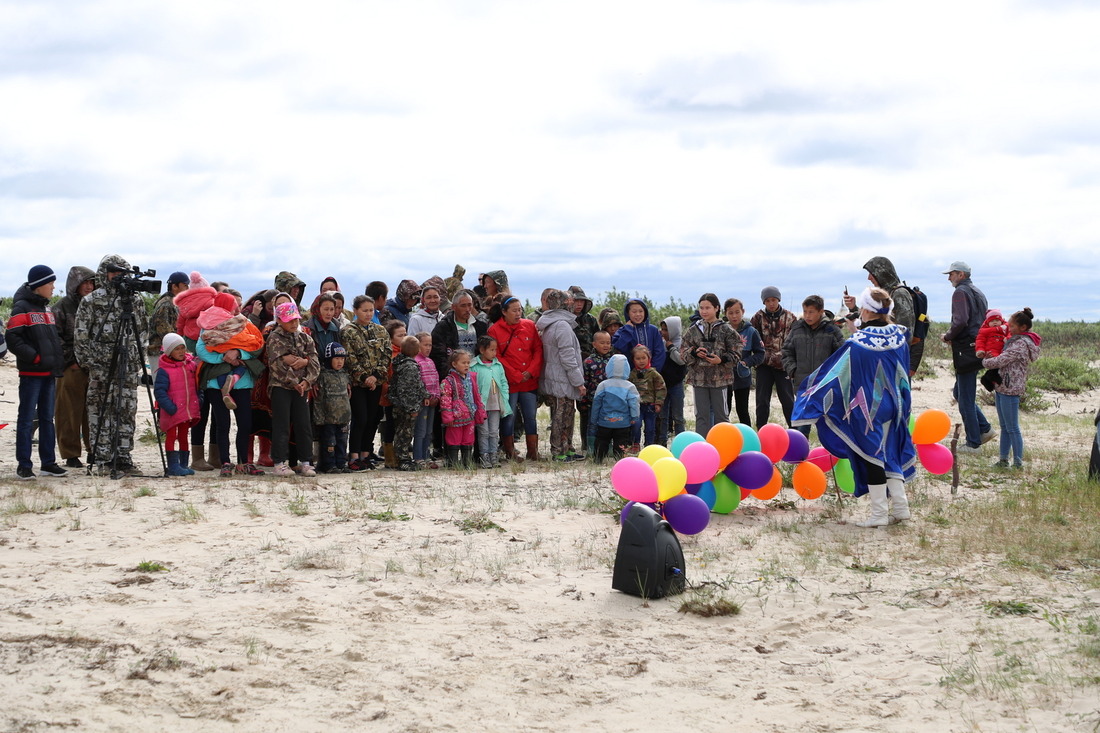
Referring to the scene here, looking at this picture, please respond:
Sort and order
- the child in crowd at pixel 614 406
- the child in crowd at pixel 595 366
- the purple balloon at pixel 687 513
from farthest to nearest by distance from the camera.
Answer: the child in crowd at pixel 595 366 < the child in crowd at pixel 614 406 < the purple balloon at pixel 687 513

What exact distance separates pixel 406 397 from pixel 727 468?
12.4 feet

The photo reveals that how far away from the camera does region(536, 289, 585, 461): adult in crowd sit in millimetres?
11891

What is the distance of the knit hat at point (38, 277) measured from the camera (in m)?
9.53

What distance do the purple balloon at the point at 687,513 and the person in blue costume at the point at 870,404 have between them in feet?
4.06

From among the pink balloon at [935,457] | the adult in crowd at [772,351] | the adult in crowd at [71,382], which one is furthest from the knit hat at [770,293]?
the adult in crowd at [71,382]

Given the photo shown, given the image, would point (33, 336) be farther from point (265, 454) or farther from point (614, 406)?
point (614, 406)

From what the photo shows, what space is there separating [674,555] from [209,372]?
17.9 feet

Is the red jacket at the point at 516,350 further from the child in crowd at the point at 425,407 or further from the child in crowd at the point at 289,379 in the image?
the child in crowd at the point at 289,379

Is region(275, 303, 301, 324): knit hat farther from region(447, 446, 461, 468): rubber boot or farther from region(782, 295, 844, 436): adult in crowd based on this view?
region(782, 295, 844, 436): adult in crowd

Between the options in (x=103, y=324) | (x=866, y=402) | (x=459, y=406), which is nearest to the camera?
(x=866, y=402)

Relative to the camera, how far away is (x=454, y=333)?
37.7 ft

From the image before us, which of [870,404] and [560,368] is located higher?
[560,368]

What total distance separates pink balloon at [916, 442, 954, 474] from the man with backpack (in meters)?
1.45

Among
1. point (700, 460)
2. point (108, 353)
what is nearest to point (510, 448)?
point (700, 460)
